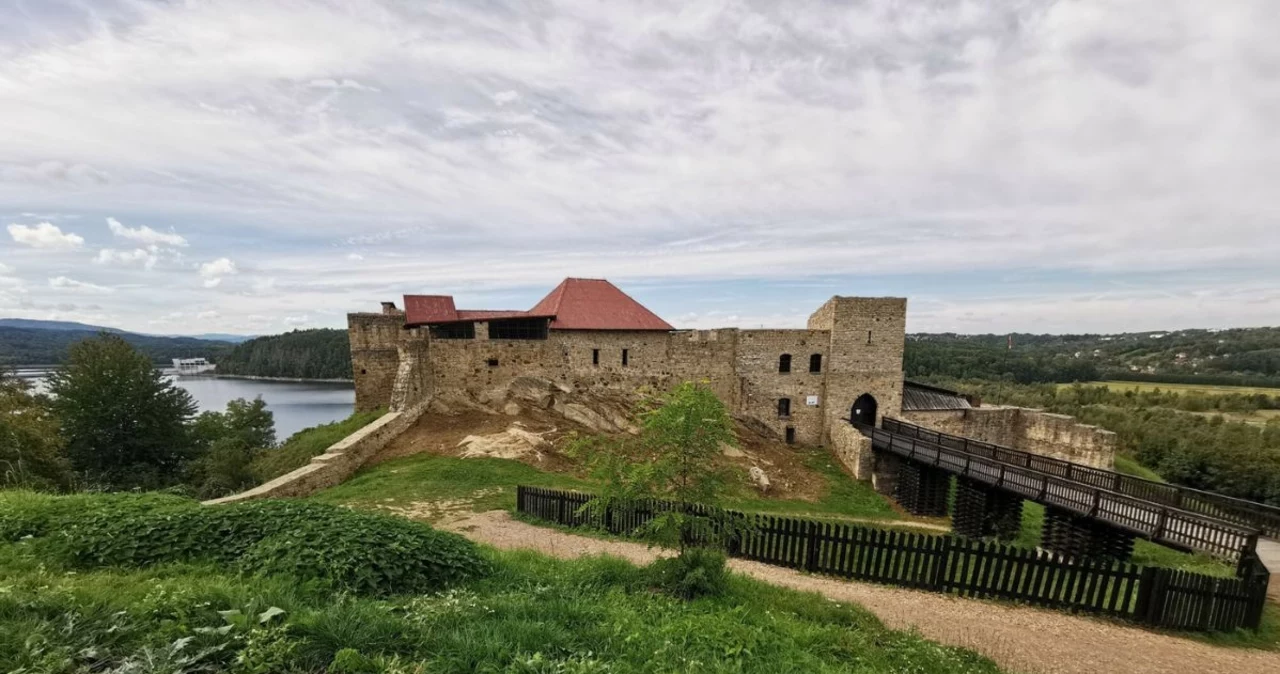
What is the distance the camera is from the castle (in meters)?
19.5

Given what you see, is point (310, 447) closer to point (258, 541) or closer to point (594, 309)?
point (594, 309)

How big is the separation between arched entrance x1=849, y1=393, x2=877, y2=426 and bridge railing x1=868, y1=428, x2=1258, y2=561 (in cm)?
463

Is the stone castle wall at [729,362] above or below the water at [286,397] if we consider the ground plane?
above

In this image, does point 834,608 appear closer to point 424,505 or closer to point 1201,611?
point 1201,611

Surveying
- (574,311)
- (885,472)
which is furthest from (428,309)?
(885,472)

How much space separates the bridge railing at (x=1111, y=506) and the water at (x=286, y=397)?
2288 inches

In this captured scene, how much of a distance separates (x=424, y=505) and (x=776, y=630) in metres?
9.20

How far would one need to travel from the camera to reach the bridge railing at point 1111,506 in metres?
9.12

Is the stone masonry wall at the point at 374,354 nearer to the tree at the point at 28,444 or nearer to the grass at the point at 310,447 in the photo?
the grass at the point at 310,447

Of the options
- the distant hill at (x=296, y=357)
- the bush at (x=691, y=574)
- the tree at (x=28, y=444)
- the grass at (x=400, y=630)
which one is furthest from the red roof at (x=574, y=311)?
the distant hill at (x=296, y=357)

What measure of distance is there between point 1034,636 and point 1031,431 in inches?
749

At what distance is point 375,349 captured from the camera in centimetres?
1966

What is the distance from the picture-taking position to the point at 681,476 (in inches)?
258

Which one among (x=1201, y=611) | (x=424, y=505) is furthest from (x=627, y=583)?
(x=1201, y=611)
